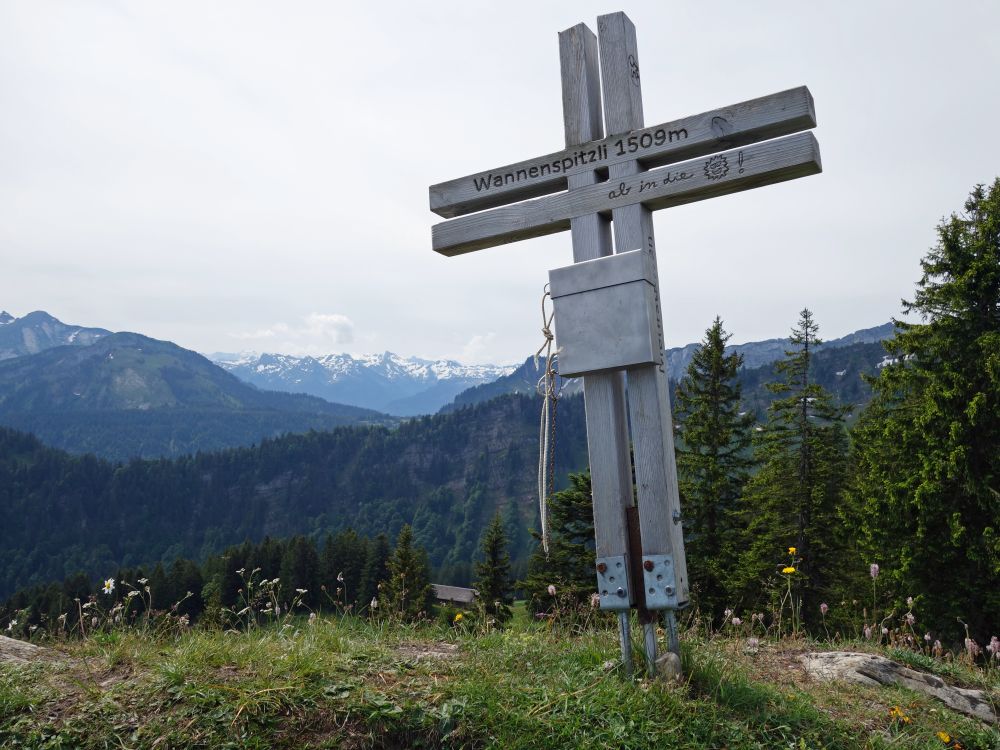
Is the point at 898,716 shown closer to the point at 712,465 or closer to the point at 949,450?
the point at 949,450

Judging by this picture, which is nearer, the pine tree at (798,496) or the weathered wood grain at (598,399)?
the weathered wood grain at (598,399)

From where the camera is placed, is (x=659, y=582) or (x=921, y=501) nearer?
(x=659, y=582)

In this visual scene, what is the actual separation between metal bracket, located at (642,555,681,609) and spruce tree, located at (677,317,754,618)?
75.7 feet

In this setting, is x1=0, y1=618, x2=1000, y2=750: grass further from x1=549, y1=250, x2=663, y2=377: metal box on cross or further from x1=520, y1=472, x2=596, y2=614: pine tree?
x1=520, y1=472, x2=596, y2=614: pine tree

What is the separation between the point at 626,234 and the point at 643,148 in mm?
644

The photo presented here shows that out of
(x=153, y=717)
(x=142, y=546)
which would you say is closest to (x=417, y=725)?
(x=153, y=717)

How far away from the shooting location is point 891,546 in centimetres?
1770

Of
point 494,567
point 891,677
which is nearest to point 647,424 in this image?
point 891,677

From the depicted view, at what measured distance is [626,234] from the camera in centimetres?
493

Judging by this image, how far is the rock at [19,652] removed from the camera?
4.62 metres

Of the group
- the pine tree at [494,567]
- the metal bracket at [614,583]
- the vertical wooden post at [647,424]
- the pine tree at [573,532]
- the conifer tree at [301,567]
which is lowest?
the conifer tree at [301,567]

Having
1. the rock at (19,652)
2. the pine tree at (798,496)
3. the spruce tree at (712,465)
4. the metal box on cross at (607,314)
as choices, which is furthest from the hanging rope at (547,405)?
the spruce tree at (712,465)

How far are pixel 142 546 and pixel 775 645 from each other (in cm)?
21889

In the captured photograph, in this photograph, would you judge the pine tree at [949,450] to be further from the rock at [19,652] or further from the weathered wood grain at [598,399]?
the rock at [19,652]
